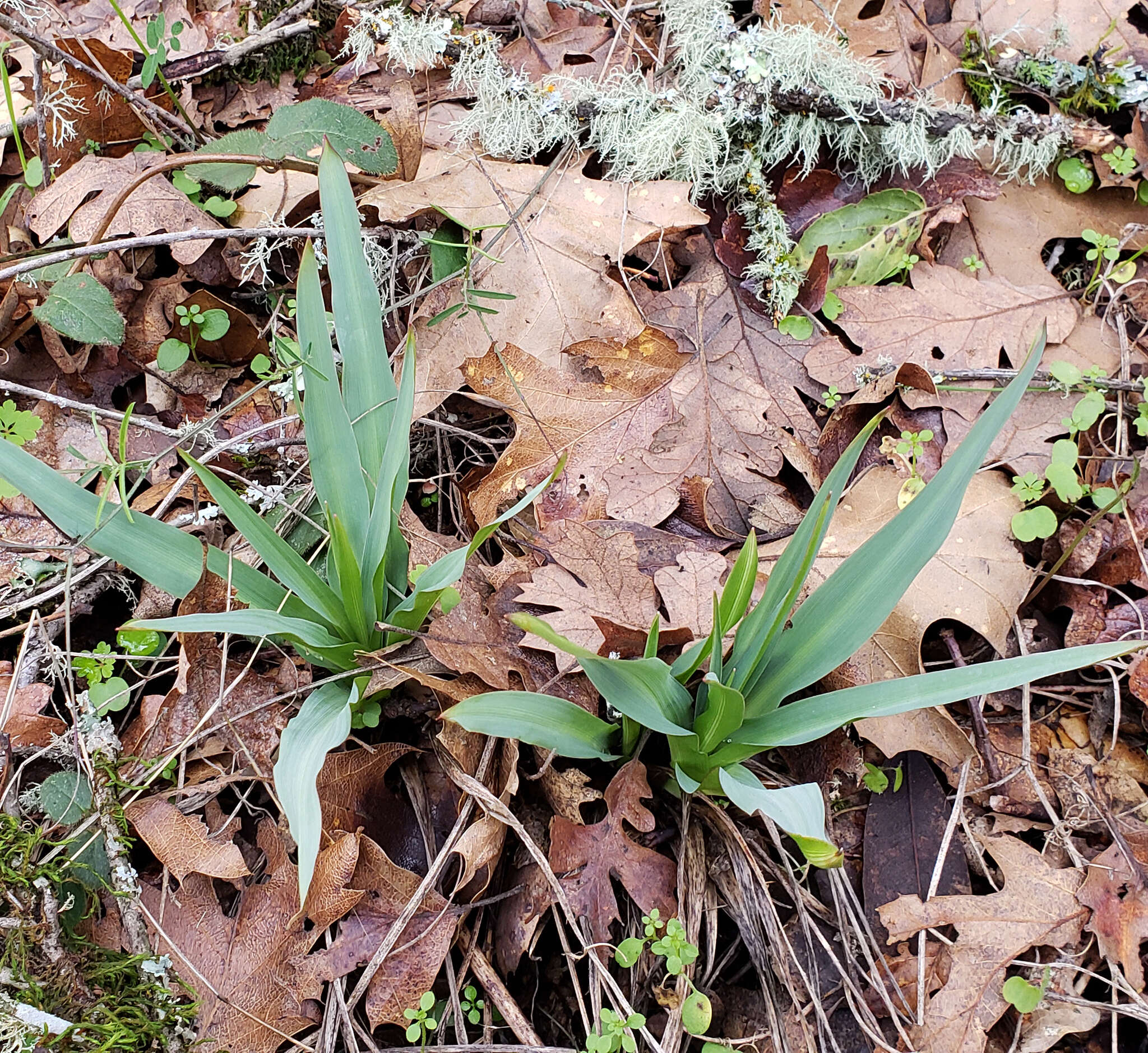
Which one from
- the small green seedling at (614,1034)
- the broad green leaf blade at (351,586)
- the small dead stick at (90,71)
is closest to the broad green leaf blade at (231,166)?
the small dead stick at (90,71)

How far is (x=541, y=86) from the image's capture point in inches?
60.8

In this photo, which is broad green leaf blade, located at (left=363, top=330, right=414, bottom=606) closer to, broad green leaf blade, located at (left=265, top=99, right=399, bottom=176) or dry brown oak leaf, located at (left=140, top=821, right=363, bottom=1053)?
dry brown oak leaf, located at (left=140, top=821, right=363, bottom=1053)

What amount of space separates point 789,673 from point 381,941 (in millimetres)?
667

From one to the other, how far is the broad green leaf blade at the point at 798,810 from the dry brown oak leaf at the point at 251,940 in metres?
0.55

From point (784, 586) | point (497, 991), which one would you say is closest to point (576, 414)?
point (784, 586)

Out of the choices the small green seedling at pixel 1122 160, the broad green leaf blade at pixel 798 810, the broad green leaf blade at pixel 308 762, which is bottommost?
the broad green leaf blade at pixel 798 810

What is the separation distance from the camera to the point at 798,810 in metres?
0.83

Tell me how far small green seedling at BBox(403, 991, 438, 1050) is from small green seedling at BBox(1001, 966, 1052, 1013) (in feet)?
2.56

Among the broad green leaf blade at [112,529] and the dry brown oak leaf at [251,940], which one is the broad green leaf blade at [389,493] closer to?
the broad green leaf blade at [112,529]

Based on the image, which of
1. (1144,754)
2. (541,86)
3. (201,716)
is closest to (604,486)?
(201,716)

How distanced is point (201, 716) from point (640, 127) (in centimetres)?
131

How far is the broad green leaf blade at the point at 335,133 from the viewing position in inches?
55.7

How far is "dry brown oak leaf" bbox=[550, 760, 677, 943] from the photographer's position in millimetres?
1067

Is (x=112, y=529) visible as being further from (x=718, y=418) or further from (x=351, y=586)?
(x=718, y=418)
